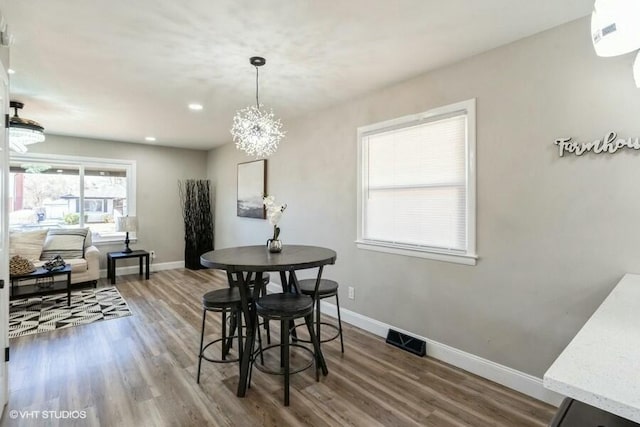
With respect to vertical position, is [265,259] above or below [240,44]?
below

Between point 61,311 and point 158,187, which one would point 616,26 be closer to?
point 61,311

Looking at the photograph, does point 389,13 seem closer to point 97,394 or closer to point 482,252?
point 482,252

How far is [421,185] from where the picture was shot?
116 inches

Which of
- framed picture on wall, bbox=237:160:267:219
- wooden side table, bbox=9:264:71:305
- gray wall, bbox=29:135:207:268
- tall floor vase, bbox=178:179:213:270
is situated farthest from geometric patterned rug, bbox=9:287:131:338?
framed picture on wall, bbox=237:160:267:219

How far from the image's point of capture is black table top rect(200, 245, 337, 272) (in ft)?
7.12

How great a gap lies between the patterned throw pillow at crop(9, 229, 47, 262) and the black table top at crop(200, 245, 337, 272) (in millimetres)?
3891

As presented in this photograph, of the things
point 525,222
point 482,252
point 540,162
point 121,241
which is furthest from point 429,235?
point 121,241

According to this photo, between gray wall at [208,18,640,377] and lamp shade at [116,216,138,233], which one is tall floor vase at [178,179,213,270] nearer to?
lamp shade at [116,216,138,233]

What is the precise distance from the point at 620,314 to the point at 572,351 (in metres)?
0.56

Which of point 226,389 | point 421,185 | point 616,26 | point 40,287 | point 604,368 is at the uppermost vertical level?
point 616,26

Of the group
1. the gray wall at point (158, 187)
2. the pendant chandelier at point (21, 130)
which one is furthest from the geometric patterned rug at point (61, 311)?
the pendant chandelier at point (21, 130)

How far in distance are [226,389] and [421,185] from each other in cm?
229

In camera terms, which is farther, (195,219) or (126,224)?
(195,219)

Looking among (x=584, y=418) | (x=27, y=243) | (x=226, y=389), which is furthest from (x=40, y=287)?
(x=584, y=418)
